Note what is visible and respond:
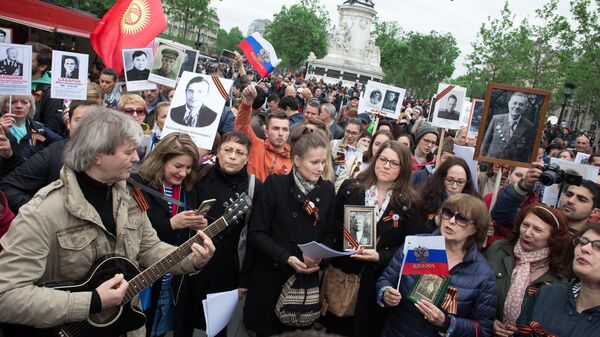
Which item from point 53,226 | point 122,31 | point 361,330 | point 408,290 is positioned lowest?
point 361,330

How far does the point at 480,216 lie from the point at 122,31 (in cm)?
654

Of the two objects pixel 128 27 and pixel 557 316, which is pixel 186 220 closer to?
pixel 557 316

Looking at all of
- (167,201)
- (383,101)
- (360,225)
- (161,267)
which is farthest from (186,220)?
(383,101)

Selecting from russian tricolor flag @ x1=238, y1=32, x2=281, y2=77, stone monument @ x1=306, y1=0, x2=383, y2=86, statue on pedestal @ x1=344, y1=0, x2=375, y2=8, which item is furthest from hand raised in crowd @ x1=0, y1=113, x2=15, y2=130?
statue on pedestal @ x1=344, y1=0, x2=375, y2=8

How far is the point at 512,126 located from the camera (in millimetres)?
4711

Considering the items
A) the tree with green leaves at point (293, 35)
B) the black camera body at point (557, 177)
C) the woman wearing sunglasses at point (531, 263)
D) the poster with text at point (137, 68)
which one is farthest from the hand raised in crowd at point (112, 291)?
the tree with green leaves at point (293, 35)

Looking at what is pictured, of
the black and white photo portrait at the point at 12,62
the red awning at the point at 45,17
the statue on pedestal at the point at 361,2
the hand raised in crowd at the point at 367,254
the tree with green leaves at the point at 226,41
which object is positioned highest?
Answer: the tree with green leaves at the point at 226,41

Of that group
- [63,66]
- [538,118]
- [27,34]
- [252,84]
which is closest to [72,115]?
[63,66]

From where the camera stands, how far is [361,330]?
152 inches

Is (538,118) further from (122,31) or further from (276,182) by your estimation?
(122,31)

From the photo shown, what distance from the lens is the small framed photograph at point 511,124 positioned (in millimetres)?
4676

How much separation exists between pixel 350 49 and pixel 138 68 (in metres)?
39.3

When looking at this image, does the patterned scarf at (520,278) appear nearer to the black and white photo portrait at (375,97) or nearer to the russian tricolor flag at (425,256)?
the russian tricolor flag at (425,256)

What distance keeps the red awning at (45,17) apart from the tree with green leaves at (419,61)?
59.6m
